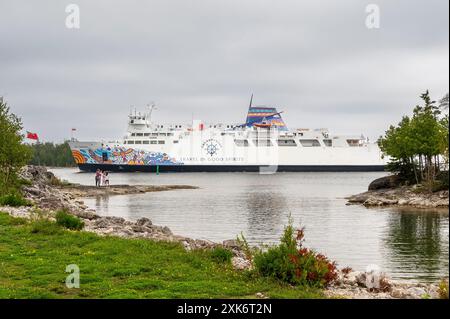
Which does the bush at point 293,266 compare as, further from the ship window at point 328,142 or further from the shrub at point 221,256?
the ship window at point 328,142

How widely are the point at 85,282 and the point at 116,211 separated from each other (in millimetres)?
20447

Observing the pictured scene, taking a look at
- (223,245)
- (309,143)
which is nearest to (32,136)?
(223,245)

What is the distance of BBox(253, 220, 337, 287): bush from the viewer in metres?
8.52

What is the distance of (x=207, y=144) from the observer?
330 ft

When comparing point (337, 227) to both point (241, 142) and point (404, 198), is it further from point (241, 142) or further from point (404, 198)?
point (241, 142)

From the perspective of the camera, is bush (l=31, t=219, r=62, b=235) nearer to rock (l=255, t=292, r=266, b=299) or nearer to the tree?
rock (l=255, t=292, r=266, b=299)

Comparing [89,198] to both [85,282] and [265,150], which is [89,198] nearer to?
[85,282]

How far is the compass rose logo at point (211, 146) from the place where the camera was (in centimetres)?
10059

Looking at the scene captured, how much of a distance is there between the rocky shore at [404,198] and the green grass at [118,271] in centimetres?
2233

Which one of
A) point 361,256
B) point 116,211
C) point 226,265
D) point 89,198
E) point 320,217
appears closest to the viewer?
point 226,265

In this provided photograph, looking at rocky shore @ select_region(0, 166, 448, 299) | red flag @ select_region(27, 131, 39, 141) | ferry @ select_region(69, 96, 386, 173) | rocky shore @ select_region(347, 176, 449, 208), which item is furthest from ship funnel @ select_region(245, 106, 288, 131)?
rocky shore @ select_region(0, 166, 448, 299)

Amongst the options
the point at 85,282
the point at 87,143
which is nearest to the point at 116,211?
the point at 85,282

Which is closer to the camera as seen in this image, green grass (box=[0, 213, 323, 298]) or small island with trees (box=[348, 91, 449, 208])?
green grass (box=[0, 213, 323, 298])

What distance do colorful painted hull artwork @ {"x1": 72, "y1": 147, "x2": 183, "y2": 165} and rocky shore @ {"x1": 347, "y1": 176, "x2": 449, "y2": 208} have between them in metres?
64.7
